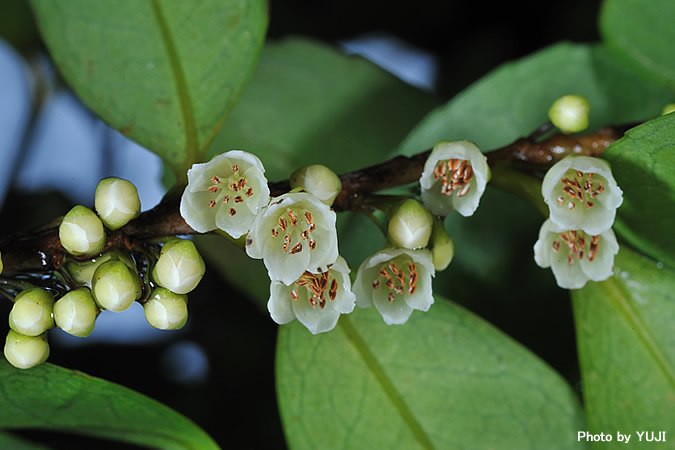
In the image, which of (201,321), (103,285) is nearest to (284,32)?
(201,321)

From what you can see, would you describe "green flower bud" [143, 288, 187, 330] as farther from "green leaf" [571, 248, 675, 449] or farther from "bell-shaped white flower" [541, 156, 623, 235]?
"green leaf" [571, 248, 675, 449]

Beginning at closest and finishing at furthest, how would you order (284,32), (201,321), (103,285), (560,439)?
(103,285)
(560,439)
(201,321)
(284,32)

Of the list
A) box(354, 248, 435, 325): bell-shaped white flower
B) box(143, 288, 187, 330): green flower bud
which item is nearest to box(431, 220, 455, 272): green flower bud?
box(354, 248, 435, 325): bell-shaped white flower

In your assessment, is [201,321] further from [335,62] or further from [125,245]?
[125,245]

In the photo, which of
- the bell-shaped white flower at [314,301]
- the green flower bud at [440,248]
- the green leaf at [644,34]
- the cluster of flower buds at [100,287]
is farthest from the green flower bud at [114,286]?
the green leaf at [644,34]

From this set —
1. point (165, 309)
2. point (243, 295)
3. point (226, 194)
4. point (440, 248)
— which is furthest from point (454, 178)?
point (243, 295)

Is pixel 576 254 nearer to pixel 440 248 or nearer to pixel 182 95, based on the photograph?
pixel 440 248

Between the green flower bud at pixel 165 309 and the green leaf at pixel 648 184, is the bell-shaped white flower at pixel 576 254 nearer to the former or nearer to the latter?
the green leaf at pixel 648 184
